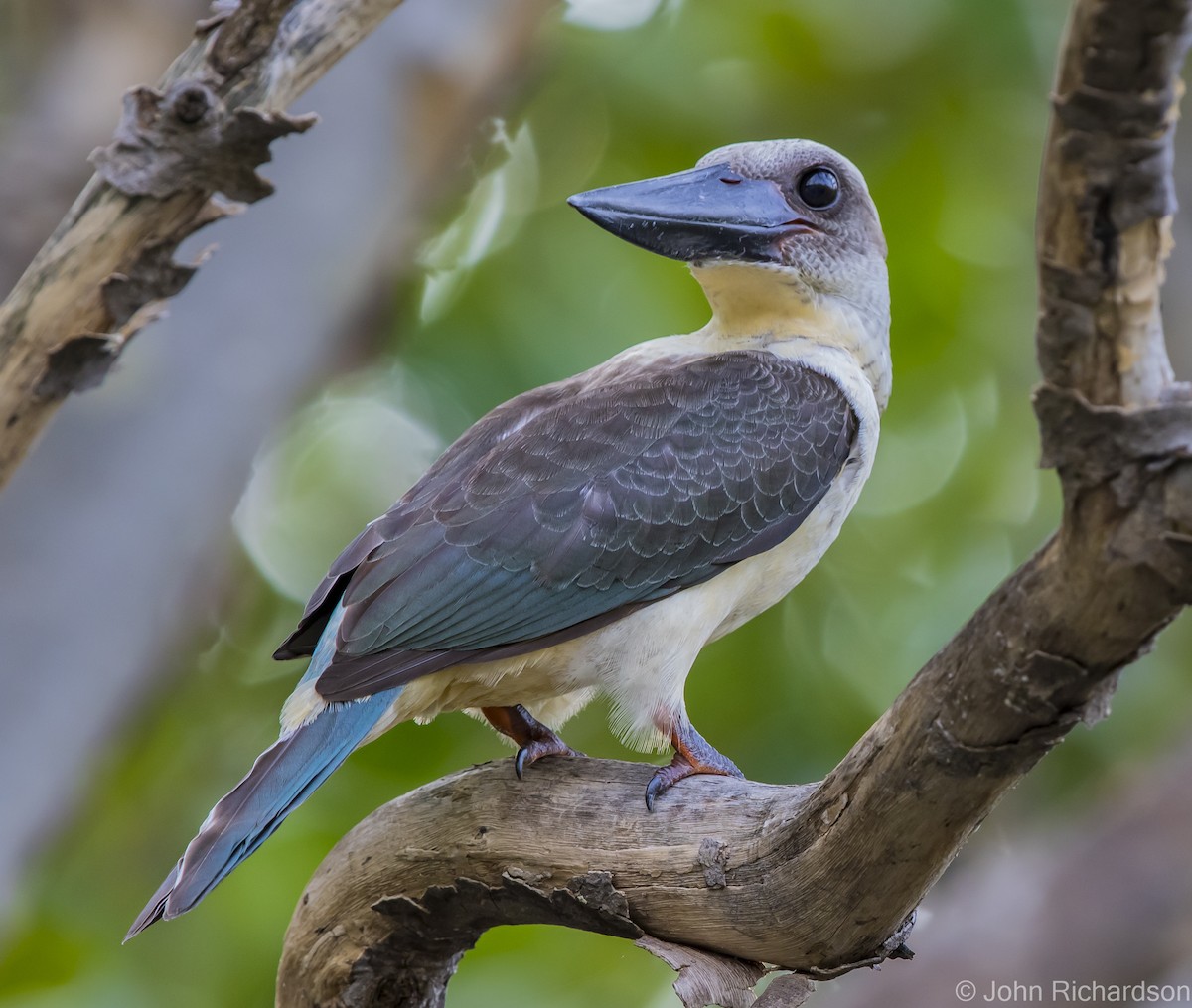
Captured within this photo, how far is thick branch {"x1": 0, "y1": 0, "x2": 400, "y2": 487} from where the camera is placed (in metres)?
3.21

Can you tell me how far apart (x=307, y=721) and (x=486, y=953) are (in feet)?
9.90

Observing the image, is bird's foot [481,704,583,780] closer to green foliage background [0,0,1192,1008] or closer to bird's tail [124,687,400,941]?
bird's tail [124,687,400,941]

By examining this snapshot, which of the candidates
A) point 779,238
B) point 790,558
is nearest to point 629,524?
point 790,558

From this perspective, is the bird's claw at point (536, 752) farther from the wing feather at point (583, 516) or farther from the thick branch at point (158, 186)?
the thick branch at point (158, 186)

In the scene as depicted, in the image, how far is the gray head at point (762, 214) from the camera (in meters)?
3.58

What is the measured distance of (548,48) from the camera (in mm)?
7039

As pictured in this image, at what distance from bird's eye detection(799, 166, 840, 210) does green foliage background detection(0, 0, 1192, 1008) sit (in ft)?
7.28

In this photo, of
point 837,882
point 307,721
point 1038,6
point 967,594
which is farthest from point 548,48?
point 837,882

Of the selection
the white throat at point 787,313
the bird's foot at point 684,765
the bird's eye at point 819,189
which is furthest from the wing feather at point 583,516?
the bird's eye at point 819,189

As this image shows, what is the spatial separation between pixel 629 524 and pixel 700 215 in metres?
0.81

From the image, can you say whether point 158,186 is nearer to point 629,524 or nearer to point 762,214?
point 629,524

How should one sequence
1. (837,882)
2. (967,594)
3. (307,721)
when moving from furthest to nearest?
(967,594) → (307,721) → (837,882)

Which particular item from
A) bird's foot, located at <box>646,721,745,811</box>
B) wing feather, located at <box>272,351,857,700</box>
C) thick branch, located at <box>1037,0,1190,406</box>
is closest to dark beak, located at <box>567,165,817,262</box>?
wing feather, located at <box>272,351,857,700</box>

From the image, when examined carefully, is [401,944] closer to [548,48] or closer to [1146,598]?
[1146,598]
